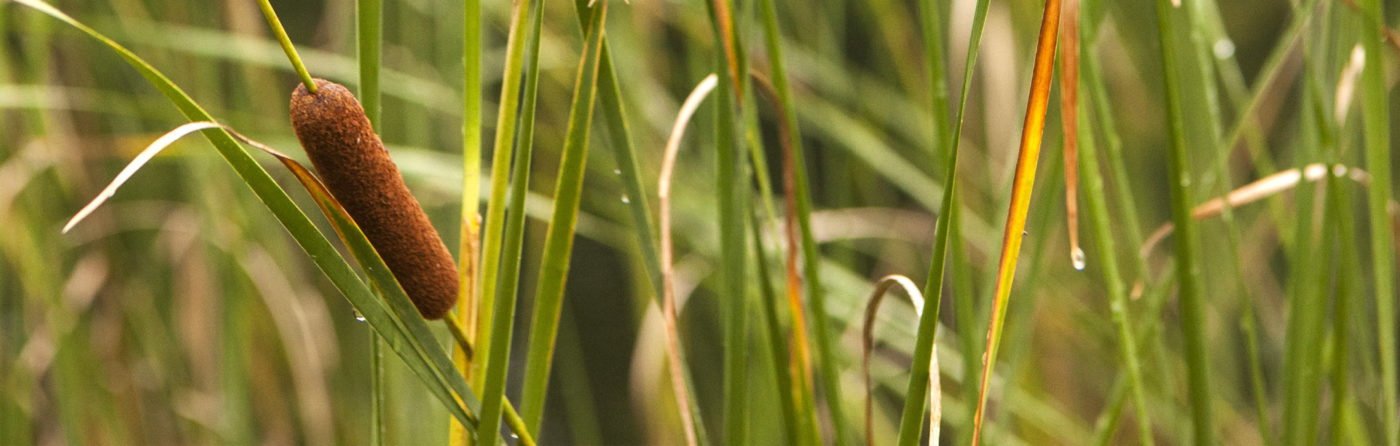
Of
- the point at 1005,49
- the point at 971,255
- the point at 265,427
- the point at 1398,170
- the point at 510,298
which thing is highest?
the point at 1398,170

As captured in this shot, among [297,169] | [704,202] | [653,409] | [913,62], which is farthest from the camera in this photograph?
[913,62]

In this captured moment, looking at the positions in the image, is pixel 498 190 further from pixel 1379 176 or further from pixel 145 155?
pixel 1379 176

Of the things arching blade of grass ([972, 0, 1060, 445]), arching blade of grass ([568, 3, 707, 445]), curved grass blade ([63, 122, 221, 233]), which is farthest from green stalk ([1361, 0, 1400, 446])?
curved grass blade ([63, 122, 221, 233])

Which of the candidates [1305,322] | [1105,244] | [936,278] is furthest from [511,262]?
[1305,322]

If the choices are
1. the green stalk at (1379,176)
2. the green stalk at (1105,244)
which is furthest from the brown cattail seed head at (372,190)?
the green stalk at (1379,176)

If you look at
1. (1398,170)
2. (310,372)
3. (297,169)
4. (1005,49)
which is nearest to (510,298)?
(297,169)

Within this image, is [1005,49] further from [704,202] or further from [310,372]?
[310,372]

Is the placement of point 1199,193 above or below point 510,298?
above
